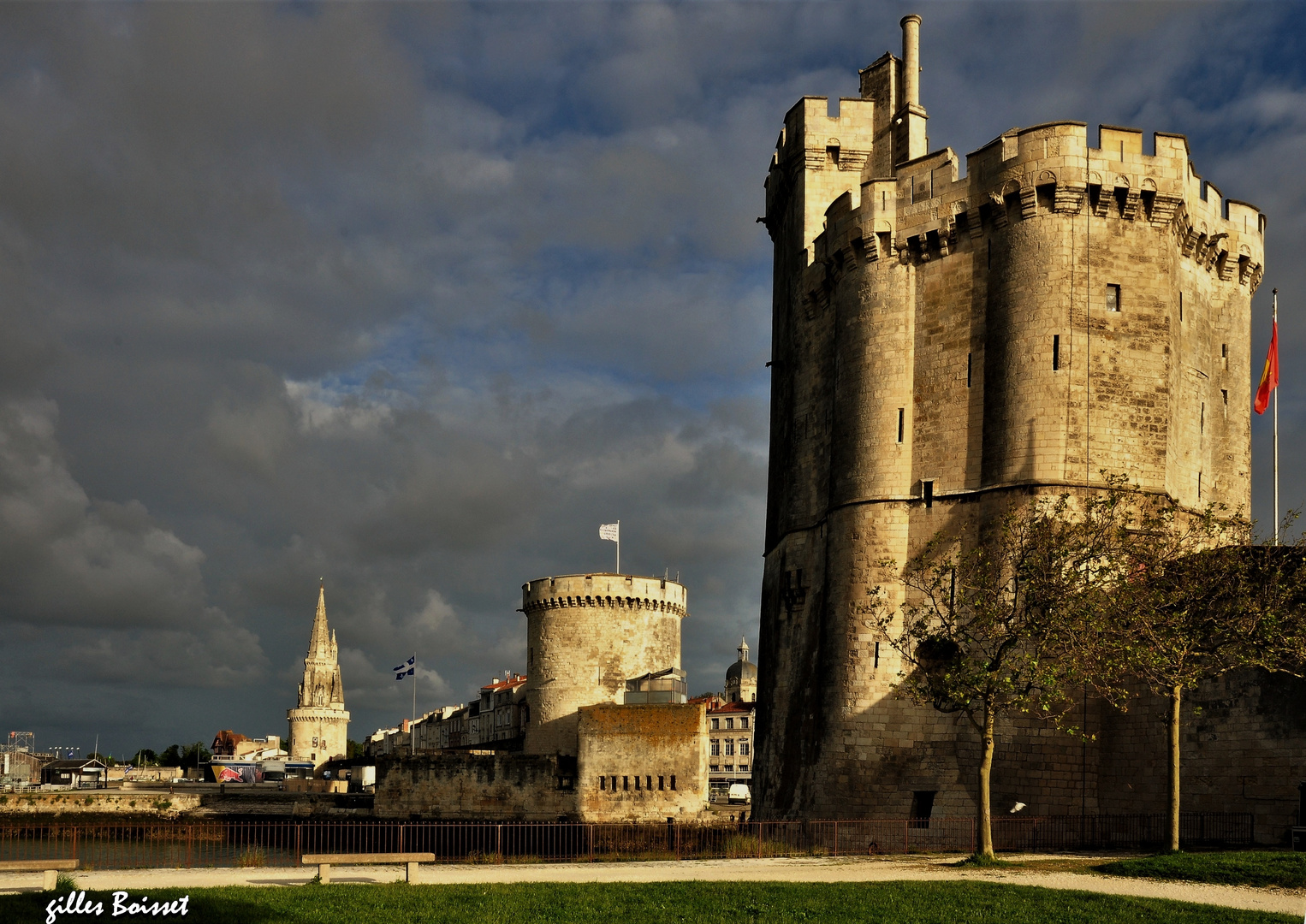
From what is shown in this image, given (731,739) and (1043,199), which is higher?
(1043,199)

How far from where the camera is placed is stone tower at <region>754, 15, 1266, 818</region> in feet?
99.0

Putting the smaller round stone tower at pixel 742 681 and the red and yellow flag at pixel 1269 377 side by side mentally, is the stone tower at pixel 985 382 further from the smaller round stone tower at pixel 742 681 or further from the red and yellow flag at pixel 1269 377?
the smaller round stone tower at pixel 742 681

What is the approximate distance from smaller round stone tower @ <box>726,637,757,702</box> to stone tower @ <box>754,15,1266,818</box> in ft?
221

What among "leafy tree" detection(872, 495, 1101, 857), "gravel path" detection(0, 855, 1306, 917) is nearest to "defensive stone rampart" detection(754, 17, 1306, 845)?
"leafy tree" detection(872, 495, 1101, 857)

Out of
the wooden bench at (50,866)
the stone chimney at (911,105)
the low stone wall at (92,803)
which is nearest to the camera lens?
the wooden bench at (50,866)

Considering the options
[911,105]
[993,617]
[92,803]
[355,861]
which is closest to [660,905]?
[355,861]

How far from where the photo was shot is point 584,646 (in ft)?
203

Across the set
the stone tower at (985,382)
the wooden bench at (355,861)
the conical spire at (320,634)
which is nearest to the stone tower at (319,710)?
the conical spire at (320,634)

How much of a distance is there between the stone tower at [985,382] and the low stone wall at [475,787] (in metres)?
20.3

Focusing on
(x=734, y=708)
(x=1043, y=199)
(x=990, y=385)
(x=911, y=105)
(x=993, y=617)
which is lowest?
(x=734, y=708)

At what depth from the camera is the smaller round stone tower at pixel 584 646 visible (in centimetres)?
6103

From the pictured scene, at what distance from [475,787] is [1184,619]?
40.3 metres

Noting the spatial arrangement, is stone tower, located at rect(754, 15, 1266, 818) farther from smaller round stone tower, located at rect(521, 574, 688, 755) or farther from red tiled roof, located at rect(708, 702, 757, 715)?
red tiled roof, located at rect(708, 702, 757, 715)

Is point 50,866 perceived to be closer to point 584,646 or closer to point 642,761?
point 642,761
